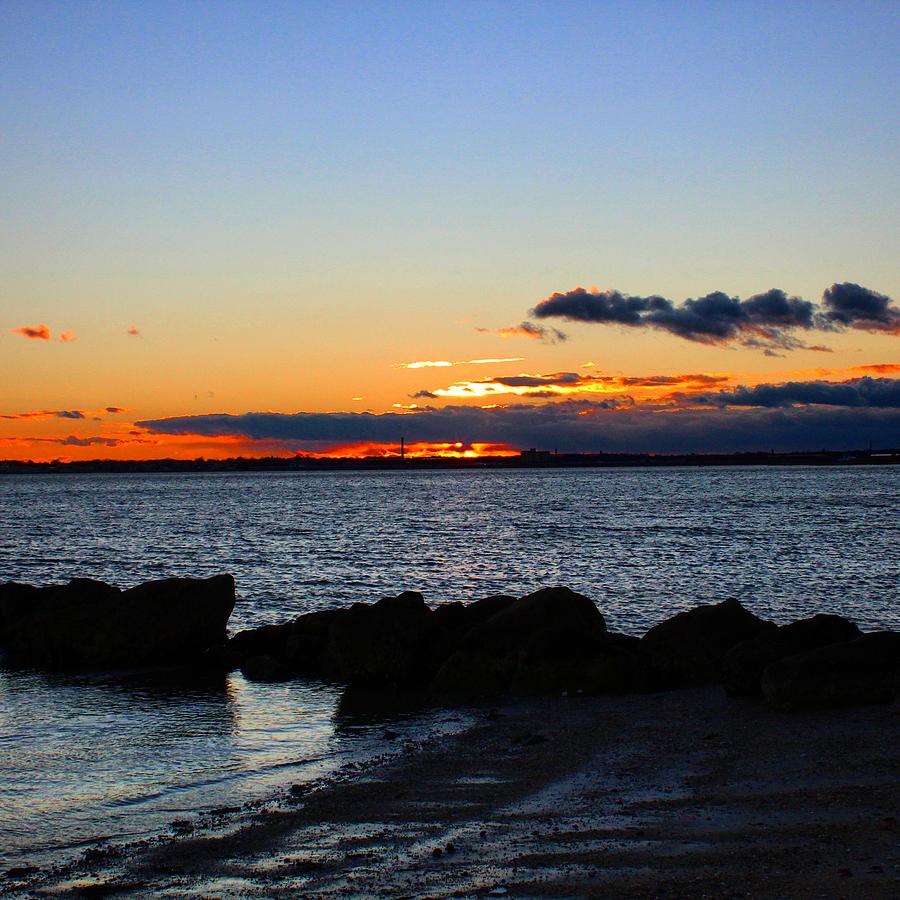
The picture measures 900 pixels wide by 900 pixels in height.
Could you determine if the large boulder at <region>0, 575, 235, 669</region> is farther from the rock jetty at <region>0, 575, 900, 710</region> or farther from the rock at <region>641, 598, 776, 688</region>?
the rock at <region>641, 598, 776, 688</region>

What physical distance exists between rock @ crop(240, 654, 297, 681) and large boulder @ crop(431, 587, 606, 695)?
3.57 metres

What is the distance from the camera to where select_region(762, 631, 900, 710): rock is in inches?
590

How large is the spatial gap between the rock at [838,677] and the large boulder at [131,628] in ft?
41.2

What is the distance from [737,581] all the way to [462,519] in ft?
170

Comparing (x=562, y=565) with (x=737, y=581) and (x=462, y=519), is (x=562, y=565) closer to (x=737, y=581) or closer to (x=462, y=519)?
(x=737, y=581)

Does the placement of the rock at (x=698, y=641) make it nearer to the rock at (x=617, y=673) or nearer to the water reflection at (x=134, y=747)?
the rock at (x=617, y=673)

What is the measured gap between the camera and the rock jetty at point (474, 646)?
15.6 m

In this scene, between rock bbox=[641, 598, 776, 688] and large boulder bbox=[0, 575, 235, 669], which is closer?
rock bbox=[641, 598, 776, 688]

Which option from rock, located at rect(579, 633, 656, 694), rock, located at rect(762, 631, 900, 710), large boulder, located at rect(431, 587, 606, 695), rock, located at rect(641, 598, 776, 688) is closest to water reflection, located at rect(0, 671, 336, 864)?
large boulder, located at rect(431, 587, 606, 695)

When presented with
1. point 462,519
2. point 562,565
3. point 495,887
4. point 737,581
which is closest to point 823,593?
point 737,581

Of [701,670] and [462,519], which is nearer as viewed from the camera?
[701,670]

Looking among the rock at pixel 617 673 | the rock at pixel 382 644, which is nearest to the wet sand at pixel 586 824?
the rock at pixel 617 673

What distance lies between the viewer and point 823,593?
111ft

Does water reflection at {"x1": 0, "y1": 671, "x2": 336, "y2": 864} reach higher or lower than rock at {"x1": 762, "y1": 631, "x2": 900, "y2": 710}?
lower
